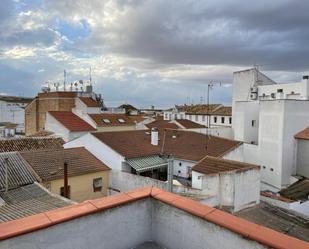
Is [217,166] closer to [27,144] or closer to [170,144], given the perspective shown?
[170,144]

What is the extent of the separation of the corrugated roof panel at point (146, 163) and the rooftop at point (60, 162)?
1846 mm

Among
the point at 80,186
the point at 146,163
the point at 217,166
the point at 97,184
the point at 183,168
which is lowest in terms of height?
the point at 97,184

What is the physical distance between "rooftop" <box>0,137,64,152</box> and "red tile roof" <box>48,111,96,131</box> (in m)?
3.12

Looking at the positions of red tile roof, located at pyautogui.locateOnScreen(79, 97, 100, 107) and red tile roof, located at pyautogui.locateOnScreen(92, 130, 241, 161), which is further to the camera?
red tile roof, located at pyautogui.locateOnScreen(79, 97, 100, 107)

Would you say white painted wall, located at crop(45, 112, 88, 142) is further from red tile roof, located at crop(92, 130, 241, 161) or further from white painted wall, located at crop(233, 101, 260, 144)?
white painted wall, located at crop(233, 101, 260, 144)

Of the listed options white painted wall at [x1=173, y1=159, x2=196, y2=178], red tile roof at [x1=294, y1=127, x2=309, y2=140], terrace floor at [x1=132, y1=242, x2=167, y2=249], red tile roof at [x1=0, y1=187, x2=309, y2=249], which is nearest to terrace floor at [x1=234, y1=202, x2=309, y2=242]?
white painted wall at [x1=173, y1=159, x2=196, y2=178]

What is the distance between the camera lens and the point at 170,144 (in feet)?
78.5

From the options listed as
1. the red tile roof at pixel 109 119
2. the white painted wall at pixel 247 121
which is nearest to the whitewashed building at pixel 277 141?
the white painted wall at pixel 247 121

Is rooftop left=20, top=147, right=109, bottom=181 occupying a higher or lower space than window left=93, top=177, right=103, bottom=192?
higher

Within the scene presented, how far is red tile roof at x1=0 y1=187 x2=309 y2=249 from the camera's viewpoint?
2675 mm

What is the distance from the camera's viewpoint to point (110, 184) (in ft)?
62.7

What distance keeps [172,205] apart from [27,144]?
2373cm

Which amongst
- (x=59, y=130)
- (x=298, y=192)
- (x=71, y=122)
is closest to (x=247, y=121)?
(x=298, y=192)

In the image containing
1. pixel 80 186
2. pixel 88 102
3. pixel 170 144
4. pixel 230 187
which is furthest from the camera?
pixel 88 102
